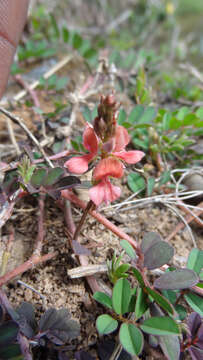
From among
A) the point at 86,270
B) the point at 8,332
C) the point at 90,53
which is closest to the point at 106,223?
the point at 86,270

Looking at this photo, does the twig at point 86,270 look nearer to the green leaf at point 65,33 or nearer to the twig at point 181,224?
the twig at point 181,224

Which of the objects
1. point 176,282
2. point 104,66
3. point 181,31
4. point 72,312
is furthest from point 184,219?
point 181,31

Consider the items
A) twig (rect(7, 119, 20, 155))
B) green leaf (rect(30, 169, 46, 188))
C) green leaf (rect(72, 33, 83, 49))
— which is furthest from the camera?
green leaf (rect(72, 33, 83, 49))

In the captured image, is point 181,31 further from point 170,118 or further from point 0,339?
point 0,339

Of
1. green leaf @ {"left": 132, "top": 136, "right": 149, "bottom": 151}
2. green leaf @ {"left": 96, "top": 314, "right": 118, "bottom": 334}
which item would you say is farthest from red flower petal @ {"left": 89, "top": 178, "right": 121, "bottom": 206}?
green leaf @ {"left": 132, "top": 136, "right": 149, "bottom": 151}

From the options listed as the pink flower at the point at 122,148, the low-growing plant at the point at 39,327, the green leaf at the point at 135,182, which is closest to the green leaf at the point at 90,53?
the green leaf at the point at 135,182

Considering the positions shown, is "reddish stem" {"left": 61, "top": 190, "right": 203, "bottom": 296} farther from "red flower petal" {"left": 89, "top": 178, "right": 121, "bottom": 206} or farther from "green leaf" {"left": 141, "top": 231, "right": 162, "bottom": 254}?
"red flower petal" {"left": 89, "top": 178, "right": 121, "bottom": 206}

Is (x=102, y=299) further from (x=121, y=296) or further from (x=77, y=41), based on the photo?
(x=77, y=41)
